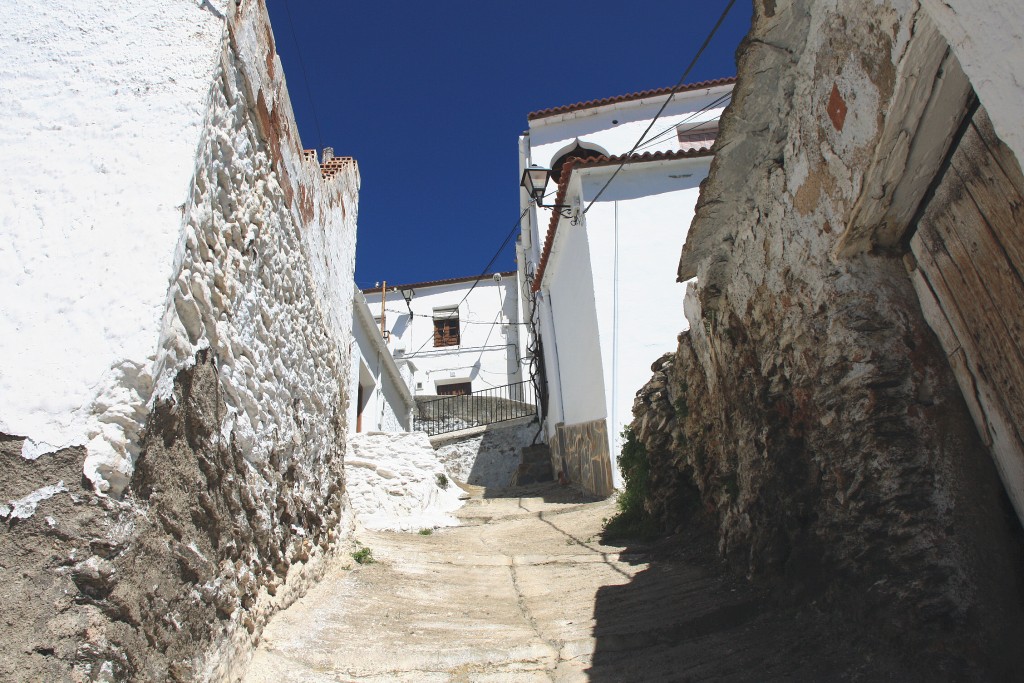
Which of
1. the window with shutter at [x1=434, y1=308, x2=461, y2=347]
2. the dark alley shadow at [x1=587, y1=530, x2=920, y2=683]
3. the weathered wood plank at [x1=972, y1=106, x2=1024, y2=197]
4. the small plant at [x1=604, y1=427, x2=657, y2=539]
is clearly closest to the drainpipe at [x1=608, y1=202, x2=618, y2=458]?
the small plant at [x1=604, y1=427, x2=657, y2=539]

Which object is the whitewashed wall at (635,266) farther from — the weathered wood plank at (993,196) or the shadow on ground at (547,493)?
the weathered wood plank at (993,196)

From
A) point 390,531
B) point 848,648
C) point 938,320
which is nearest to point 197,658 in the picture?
point 848,648

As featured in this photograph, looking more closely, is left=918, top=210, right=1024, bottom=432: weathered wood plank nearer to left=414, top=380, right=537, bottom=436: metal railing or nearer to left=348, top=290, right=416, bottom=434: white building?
left=348, top=290, right=416, bottom=434: white building

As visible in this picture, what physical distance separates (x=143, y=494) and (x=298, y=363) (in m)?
1.69

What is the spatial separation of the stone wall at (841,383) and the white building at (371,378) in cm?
496

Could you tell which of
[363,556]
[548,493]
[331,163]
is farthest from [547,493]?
[331,163]

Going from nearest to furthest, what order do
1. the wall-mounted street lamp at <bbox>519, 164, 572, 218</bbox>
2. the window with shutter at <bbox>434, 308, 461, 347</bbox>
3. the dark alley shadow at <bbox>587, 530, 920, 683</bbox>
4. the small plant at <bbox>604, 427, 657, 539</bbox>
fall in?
the dark alley shadow at <bbox>587, 530, 920, 683</bbox> < the small plant at <bbox>604, 427, 657, 539</bbox> < the wall-mounted street lamp at <bbox>519, 164, 572, 218</bbox> < the window with shutter at <bbox>434, 308, 461, 347</bbox>

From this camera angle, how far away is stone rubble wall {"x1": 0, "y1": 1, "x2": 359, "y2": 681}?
58.6 inches

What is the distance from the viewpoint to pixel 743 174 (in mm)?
3000

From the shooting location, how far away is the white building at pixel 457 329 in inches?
800

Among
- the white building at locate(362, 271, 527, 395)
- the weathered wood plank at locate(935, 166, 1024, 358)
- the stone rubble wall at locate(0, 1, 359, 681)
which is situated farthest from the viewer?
the white building at locate(362, 271, 527, 395)

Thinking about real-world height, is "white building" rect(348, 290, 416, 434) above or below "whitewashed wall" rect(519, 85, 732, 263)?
below

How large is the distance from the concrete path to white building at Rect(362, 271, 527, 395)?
1562 cm

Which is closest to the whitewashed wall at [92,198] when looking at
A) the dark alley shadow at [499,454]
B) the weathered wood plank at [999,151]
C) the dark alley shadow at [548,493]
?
the weathered wood plank at [999,151]
